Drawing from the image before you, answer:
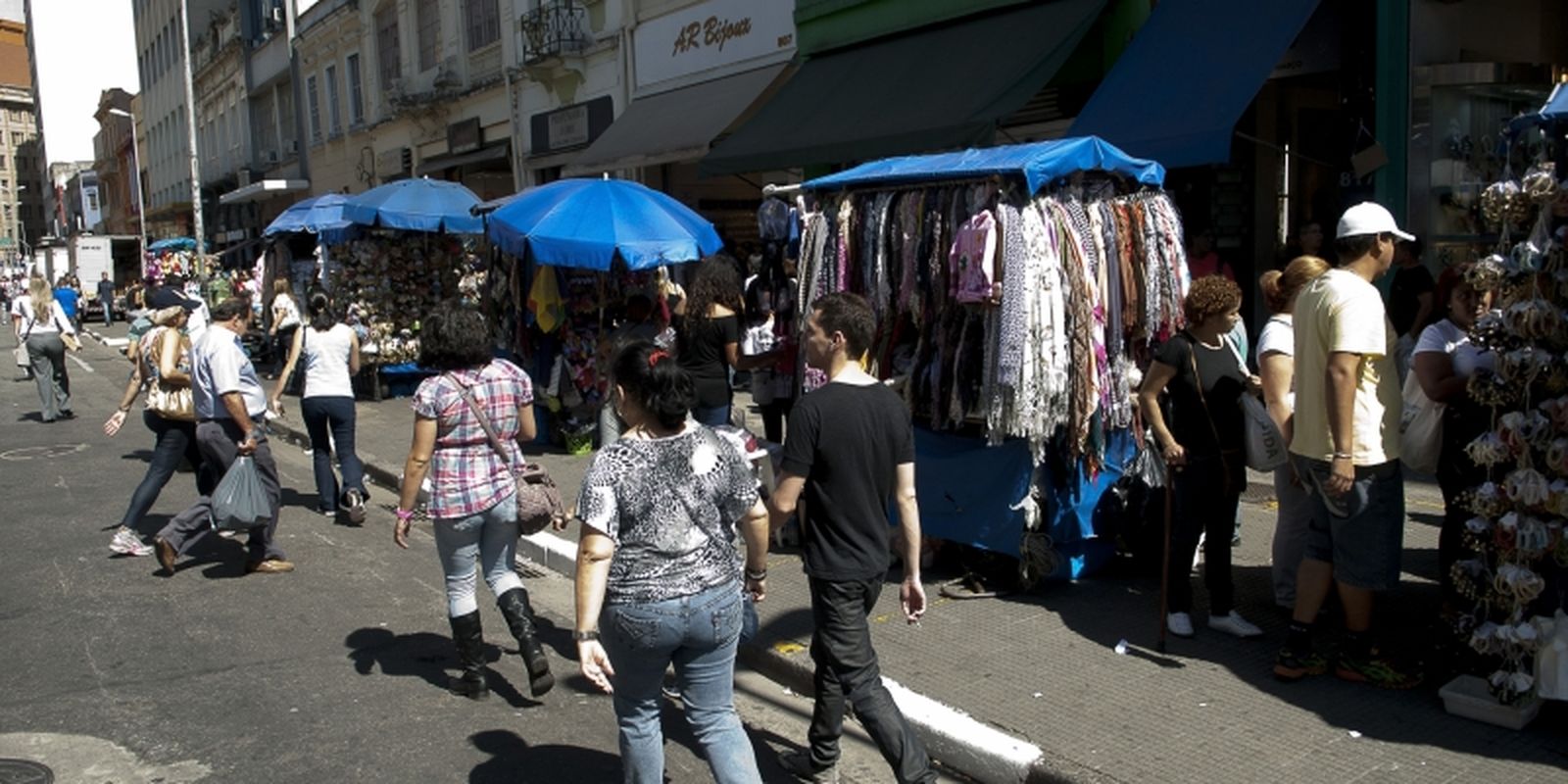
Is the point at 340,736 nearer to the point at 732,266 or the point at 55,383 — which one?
the point at 732,266

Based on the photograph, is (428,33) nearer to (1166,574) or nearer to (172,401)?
(172,401)

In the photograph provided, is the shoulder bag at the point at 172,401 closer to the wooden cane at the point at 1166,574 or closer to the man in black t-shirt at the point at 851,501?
the man in black t-shirt at the point at 851,501

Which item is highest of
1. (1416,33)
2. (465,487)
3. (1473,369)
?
(1416,33)

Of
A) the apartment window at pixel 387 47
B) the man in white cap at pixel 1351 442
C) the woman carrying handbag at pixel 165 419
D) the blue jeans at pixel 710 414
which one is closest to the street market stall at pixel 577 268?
the blue jeans at pixel 710 414

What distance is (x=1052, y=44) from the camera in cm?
1095

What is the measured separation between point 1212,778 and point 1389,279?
5.71 meters

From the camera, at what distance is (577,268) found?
1062 cm

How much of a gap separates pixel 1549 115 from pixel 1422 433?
1.43 meters

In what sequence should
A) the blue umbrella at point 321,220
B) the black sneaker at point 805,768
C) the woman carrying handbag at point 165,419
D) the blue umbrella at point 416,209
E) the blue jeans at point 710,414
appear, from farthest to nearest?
1. the blue umbrella at point 321,220
2. the blue umbrella at point 416,209
3. the woman carrying handbag at point 165,419
4. the blue jeans at point 710,414
5. the black sneaker at point 805,768

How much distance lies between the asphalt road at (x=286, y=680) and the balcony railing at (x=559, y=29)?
12.0 meters

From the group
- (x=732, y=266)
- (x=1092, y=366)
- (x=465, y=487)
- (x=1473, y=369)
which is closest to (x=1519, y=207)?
(x=1473, y=369)

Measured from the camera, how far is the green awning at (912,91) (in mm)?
10922

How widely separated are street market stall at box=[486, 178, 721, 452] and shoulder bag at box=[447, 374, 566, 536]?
4399 millimetres

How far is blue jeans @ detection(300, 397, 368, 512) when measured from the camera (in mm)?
9055
